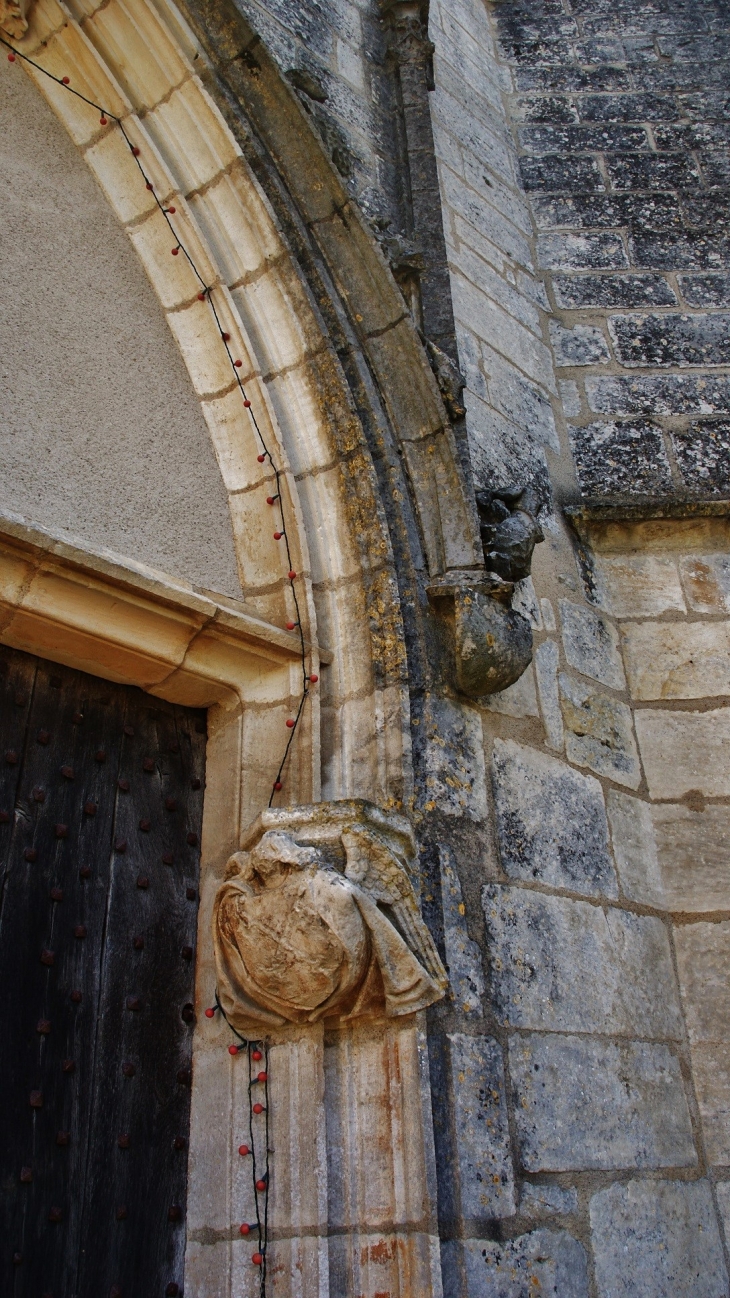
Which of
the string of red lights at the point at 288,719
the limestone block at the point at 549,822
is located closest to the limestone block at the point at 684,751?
the limestone block at the point at 549,822

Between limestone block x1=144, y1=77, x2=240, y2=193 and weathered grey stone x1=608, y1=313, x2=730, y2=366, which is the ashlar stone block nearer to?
weathered grey stone x1=608, y1=313, x2=730, y2=366

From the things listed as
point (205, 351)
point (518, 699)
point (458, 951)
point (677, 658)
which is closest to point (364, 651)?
point (518, 699)

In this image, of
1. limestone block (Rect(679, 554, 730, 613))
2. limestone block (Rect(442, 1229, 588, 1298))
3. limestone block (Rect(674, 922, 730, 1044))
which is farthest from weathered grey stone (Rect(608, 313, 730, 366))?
limestone block (Rect(442, 1229, 588, 1298))

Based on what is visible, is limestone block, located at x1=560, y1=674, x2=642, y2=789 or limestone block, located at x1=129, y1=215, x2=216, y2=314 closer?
limestone block, located at x1=560, y1=674, x2=642, y2=789

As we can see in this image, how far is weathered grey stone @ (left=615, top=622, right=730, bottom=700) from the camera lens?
3334 millimetres

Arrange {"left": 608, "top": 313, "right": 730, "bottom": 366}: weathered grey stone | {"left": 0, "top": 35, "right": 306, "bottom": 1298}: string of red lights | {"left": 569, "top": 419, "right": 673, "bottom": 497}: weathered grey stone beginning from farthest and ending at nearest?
{"left": 608, "top": 313, "right": 730, "bottom": 366}: weathered grey stone, {"left": 569, "top": 419, "right": 673, "bottom": 497}: weathered grey stone, {"left": 0, "top": 35, "right": 306, "bottom": 1298}: string of red lights

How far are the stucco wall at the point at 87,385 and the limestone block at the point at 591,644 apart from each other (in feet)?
3.10

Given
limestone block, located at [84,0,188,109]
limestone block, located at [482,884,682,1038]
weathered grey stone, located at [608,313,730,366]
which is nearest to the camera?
limestone block, located at [482,884,682,1038]

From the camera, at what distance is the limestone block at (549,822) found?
269 centimetres

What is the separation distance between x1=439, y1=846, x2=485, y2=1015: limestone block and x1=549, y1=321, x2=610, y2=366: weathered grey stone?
2064mm

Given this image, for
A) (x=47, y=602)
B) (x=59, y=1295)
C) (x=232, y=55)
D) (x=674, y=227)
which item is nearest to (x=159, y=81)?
(x=232, y=55)

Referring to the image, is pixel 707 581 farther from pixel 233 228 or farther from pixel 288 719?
pixel 233 228

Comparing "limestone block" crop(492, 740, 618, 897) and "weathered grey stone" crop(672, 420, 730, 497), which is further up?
"weathered grey stone" crop(672, 420, 730, 497)

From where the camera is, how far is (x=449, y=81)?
14.0 ft
